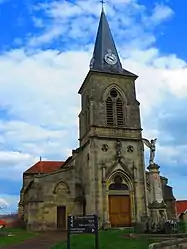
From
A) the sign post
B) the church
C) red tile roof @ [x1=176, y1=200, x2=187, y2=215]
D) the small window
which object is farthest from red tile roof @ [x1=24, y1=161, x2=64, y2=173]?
the sign post

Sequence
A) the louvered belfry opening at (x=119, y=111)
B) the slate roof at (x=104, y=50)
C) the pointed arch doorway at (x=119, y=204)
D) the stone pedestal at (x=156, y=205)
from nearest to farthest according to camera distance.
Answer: the stone pedestal at (x=156, y=205) < the pointed arch doorway at (x=119, y=204) < the louvered belfry opening at (x=119, y=111) < the slate roof at (x=104, y=50)

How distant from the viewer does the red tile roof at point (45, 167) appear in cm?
5506

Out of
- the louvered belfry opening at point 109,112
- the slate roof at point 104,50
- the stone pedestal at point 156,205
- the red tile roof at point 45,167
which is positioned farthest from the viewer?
the red tile roof at point 45,167

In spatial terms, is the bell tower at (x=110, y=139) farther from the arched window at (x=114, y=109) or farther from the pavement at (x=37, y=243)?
the pavement at (x=37, y=243)

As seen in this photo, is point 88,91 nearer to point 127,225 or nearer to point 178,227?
point 127,225

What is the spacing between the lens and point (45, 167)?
5609 centimetres

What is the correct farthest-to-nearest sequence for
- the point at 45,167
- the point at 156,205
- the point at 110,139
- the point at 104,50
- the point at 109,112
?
1. the point at 45,167
2. the point at 104,50
3. the point at 109,112
4. the point at 110,139
5. the point at 156,205

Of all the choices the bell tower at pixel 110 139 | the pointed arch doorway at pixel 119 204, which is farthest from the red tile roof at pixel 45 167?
the pointed arch doorway at pixel 119 204

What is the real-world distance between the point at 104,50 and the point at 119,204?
59.3ft

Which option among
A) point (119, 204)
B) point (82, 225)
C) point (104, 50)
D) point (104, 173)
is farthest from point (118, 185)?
point (82, 225)

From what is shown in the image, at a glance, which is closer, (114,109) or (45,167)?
(114,109)

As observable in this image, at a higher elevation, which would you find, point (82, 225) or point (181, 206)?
point (181, 206)

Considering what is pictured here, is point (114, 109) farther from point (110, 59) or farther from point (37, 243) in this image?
point (37, 243)

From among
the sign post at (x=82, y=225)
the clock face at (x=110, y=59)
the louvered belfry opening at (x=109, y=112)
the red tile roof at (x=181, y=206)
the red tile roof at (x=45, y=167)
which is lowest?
the sign post at (x=82, y=225)
